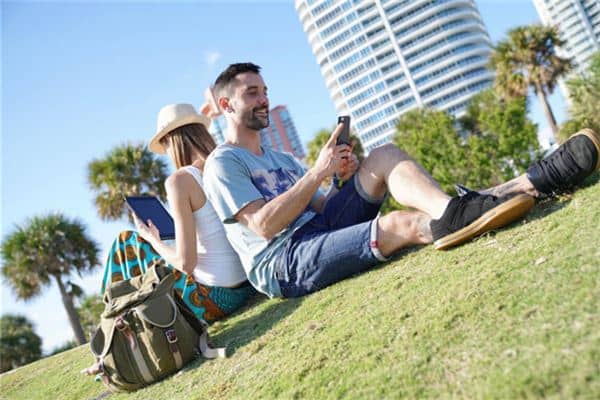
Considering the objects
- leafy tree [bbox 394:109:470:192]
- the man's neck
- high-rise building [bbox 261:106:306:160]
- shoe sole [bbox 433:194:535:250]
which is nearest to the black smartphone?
the man's neck

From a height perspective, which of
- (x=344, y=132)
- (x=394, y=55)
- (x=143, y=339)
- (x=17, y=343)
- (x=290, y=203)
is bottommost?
(x=17, y=343)

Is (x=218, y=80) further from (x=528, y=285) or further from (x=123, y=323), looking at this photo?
(x=528, y=285)

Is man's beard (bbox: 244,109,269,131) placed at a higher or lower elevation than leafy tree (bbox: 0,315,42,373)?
higher

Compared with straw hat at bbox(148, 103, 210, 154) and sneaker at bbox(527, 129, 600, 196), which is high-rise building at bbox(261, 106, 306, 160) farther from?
sneaker at bbox(527, 129, 600, 196)

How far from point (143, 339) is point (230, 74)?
1.88 meters

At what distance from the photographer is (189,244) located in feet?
11.6

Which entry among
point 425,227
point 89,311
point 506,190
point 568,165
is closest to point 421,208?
point 425,227

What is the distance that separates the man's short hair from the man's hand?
90 cm

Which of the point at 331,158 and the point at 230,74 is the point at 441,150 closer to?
the point at 230,74

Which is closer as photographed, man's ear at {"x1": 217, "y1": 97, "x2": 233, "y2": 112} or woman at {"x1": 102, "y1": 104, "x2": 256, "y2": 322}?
woman at {"x1": 102, "y1": 104, "x2": 256, "y2": 322}

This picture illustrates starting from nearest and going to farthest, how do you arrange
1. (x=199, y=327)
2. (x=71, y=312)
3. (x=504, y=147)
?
(x=199, y=327) < (x=71, y=312) < (x=504, y=147)

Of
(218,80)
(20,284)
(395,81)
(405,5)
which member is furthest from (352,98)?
(218,80)

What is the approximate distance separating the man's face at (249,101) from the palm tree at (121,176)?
18.7m

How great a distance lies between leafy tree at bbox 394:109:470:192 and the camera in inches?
1113
